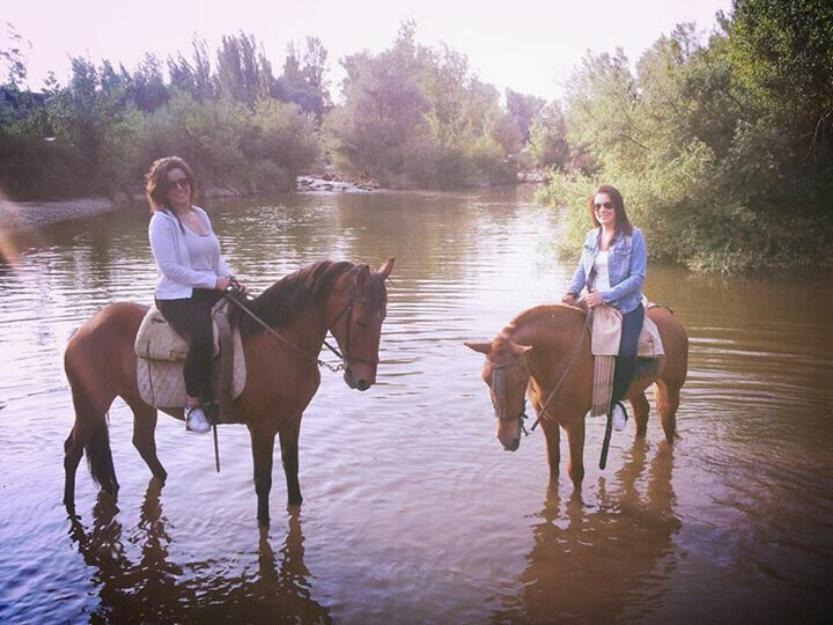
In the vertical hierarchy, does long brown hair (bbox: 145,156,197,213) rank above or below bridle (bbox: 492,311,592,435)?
above

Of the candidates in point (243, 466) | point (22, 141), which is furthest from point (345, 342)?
point (22, 141)

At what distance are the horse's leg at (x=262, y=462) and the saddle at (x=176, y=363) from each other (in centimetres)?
27

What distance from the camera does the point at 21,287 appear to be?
14523 millimetres

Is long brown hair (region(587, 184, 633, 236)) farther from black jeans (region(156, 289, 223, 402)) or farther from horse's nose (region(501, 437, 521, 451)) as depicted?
black jeans (region(156, 289, 223, 402))

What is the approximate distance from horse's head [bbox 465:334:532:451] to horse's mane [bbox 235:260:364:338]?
1101 mm

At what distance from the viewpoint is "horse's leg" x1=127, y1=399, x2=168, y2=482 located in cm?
584

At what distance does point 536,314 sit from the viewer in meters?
5.14

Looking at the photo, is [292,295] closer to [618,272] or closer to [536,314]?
[536,314]

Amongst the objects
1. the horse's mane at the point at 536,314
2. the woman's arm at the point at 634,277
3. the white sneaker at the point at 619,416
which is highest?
the woman's arm at the point at 634,277

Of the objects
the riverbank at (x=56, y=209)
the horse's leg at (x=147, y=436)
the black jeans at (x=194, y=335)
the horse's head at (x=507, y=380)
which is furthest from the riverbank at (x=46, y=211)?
the horse's head at (x=507, y=380)

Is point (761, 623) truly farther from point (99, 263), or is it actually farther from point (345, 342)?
point (99, 263)

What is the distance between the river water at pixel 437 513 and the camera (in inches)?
174

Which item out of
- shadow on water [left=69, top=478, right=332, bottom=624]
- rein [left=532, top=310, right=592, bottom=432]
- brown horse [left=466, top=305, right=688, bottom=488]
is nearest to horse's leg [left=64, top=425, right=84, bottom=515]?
shadow on water [left=69, top=478, right=332, bottom=624]

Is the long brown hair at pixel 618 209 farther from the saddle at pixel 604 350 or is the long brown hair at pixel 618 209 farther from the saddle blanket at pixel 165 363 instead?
the saddle blanket at pixel 165 363
